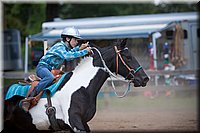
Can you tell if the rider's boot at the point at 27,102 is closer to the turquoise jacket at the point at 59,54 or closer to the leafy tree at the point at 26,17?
the turquoise jacket at the point at 59,54

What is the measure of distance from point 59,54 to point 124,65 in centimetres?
90

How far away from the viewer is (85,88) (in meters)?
5.54

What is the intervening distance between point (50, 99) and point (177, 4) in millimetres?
24639

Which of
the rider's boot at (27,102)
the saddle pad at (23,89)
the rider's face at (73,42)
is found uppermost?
the rider's face at (73,42)

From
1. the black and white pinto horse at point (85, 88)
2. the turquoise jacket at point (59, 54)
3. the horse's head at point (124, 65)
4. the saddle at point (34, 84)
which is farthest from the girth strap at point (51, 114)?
the horse's head at point (124, 65)

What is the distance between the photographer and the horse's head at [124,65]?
5582mm

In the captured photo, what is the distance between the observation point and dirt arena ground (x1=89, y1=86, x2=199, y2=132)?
8.13m

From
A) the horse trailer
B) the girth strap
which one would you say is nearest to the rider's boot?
the girth strap

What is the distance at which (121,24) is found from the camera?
47.9 ft

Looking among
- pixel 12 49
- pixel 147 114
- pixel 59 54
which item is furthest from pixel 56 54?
pixel 12 49

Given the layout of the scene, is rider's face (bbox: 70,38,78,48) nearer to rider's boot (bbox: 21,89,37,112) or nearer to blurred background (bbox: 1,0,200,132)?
rider's boot (bbox: 21,89,37,112)

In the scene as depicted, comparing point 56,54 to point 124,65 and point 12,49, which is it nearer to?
point 124,65

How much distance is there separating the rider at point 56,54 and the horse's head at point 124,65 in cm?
34

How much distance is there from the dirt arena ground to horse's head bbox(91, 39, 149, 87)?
101 cm
